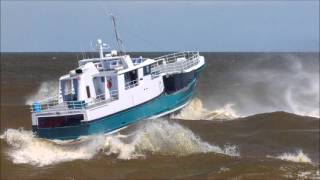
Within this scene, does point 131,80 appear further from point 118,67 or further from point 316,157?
point 316,157

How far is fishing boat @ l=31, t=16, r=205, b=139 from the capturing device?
2339cm

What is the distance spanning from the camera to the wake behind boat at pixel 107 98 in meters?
23.4

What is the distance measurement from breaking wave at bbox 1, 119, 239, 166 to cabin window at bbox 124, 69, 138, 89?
314 cm

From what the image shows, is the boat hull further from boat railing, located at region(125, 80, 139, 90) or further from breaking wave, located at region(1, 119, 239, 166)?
boat railing, located at region(125, 80, 139, 90)

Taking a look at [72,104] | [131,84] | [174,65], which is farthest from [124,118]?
[174,65]

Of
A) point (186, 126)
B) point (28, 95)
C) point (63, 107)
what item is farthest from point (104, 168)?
point (28, 95)

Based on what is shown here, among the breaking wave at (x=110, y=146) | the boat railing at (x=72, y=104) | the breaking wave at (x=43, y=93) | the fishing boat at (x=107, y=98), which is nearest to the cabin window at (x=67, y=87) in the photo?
the fishing boat at (x=107, y=98)

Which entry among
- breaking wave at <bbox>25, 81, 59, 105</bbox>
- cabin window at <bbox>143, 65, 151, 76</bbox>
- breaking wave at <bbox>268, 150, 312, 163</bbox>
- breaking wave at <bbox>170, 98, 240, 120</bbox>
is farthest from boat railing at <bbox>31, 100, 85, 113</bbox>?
breaking wave at <bbox>25, 81, 59, 105</bbox>

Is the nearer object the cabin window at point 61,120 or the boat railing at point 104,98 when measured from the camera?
the cabin window at point 61,120

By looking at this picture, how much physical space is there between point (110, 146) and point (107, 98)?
3.59m

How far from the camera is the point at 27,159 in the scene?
814 inches

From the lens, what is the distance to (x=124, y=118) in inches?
997

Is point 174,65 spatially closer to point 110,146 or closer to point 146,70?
point 146,70

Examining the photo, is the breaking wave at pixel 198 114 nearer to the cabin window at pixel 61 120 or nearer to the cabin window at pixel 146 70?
the cabin window at pixel 146 70
